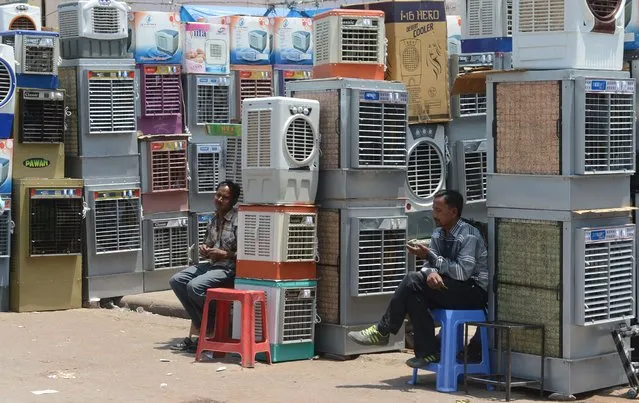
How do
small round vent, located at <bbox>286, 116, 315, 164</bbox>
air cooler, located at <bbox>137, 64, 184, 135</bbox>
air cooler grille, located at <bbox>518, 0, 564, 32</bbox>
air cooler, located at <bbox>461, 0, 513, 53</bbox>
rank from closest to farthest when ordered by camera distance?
air cooler grille, located at <bbox>518, 0, 564, 32</bbox> → small round vent, located at <bbox>286, 116, 315, 164</bbox> → air cooler, located at <bbox>461, 0, 513, 53</bbox> → air cooler, located at <bbox>137, 64, 184, 135</bbox>

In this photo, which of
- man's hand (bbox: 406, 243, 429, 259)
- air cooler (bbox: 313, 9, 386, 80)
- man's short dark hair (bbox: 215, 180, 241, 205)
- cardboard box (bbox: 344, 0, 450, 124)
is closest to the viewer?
man's hand (bbox: 406, 243, 429, 259)

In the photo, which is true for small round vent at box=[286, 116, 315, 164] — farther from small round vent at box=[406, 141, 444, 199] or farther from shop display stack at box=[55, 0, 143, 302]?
shop display stack at box=[55, 0, 143, 302]

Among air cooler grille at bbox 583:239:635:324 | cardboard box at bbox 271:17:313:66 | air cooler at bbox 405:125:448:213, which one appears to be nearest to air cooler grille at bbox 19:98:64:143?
cardboard box at bbox 271:17:313:66

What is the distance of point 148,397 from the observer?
8.45 metres

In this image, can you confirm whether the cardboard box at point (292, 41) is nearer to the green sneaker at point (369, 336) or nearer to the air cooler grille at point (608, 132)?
the green sneaker at point (369, 336)

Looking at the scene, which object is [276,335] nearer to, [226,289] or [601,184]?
[226,289]

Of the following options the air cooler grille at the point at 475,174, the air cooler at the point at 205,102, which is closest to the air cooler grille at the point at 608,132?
the air cooler grille at the point at 475,174

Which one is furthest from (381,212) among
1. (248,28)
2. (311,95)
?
(248,28)

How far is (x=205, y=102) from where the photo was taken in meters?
13.9

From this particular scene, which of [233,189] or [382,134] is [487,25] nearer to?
[382,134]

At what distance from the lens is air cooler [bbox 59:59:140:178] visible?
12945mm

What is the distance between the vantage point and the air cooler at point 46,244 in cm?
1252

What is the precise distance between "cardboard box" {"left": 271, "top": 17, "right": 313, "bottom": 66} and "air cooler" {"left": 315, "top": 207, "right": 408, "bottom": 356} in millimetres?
4787

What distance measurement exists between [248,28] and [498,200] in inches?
241
